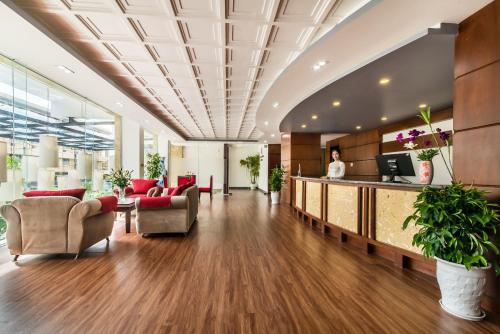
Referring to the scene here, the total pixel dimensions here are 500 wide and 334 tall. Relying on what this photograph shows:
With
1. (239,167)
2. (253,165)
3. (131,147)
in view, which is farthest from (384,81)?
(239,167)


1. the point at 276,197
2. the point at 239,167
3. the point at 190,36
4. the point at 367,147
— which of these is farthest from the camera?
the point at 239,167

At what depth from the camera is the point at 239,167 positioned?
50.4 ft

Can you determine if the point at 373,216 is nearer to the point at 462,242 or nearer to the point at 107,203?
the point at 462,242

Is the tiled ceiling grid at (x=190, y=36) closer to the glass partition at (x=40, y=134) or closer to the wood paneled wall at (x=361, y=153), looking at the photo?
the glass partition at (x=40, y=134)

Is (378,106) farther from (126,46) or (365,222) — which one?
(126,46)

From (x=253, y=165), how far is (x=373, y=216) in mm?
11556

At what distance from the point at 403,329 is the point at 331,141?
939cm

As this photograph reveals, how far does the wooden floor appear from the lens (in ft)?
6.04

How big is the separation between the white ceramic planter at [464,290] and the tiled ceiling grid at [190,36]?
2.83 m

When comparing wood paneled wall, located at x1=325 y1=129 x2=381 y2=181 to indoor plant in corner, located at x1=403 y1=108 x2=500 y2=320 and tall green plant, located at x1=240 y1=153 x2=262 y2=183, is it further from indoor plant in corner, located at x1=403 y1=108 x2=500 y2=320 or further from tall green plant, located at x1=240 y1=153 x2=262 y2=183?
indoor plant in corner, located at x1=403 y1=108 x2=500 y2=320

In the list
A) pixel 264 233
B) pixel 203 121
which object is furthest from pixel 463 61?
pixel 203 121

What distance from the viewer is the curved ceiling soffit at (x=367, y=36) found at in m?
2.23

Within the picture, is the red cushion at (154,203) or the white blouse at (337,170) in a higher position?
the white blouse at (337,170)

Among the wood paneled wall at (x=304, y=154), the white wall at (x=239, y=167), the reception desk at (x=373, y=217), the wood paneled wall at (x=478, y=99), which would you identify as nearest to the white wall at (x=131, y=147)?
the wood paneled wall at (x=304, y=154)
